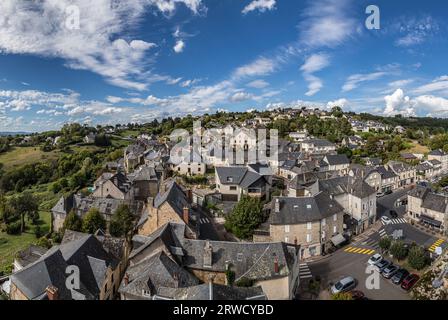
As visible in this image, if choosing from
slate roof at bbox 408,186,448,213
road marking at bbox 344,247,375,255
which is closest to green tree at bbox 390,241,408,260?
road marking at bbox 344,247,375,255

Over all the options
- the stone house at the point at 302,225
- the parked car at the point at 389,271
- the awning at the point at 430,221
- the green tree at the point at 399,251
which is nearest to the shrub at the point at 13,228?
the stone house at the point at 302,225

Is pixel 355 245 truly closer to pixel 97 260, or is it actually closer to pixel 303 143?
pixel 97 260

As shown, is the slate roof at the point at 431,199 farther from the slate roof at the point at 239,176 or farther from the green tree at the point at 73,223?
the green tree at the point at 73,223

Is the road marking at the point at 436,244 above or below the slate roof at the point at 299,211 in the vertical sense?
below

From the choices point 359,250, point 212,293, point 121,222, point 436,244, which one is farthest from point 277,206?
point 436,244

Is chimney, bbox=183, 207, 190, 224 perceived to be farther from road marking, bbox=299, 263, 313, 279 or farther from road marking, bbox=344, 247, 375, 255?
road marking, bbox=344, 247, 375, 255

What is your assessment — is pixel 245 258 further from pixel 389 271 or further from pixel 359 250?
pixel 359 250

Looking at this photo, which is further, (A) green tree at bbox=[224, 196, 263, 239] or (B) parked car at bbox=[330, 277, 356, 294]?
(A) green tree at bbox=[224, 196, 263, 239]

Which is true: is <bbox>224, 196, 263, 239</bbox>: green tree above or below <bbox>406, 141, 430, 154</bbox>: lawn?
below
